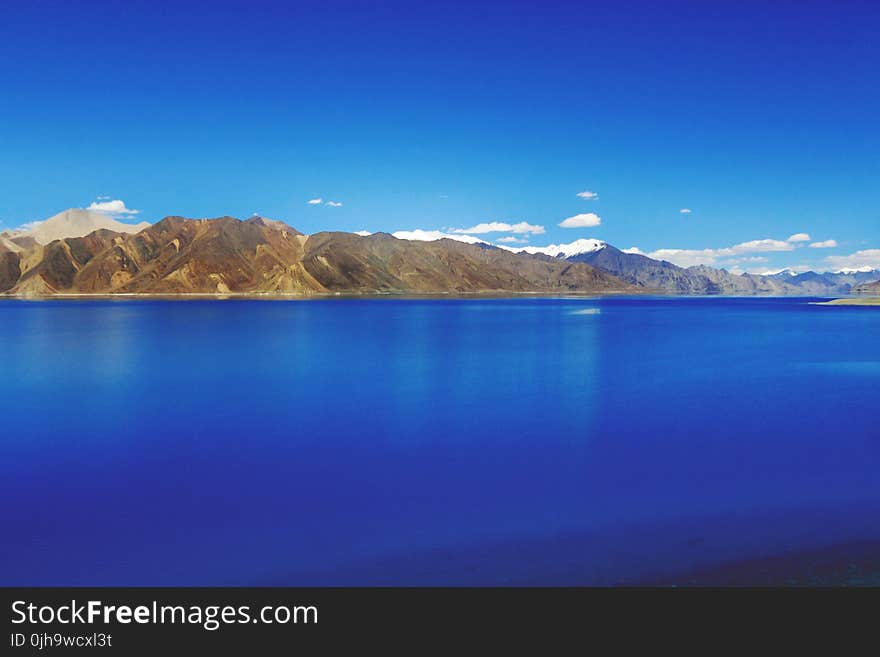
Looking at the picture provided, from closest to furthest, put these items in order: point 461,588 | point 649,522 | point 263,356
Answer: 1. point 461,588
2. point 649,522
3. point 263,356

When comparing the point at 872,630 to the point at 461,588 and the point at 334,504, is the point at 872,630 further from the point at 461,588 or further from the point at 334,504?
the point at 334,504

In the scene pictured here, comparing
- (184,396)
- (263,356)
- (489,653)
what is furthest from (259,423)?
(263,356)

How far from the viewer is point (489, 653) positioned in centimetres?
903

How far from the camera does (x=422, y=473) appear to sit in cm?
1939

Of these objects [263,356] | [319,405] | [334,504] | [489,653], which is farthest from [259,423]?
[263,356]

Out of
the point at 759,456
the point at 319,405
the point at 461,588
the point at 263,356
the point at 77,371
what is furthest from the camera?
the point at 263,356

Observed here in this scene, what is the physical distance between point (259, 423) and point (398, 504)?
40.6ft

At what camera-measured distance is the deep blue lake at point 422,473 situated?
42.0 feet

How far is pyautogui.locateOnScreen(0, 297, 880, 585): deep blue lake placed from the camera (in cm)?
1280

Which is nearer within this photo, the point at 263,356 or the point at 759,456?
the point at 759,456

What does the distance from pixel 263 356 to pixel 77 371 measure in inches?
604

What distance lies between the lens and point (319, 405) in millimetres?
31125

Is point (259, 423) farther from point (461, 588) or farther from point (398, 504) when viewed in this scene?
point (461, 588)

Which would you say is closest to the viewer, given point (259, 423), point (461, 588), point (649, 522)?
point (461, 588)
